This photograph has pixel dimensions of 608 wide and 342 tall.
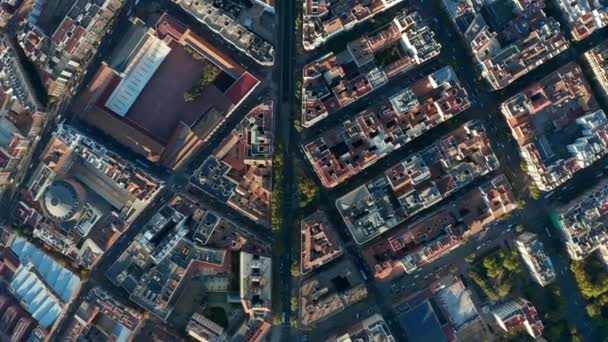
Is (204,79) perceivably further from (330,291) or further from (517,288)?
(517,288)

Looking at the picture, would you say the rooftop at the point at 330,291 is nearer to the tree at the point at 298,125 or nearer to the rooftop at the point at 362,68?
the tree at the point at 298,125

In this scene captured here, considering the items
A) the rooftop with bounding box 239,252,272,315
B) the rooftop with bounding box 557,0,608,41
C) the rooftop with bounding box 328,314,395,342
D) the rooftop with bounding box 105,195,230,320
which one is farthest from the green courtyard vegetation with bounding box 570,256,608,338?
the rooftop with bounding box 105,195,230,320

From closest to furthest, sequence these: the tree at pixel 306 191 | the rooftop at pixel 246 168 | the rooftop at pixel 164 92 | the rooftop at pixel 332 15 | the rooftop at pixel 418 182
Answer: the rooftop at pixel 332 15, the rooftop at pixel 418 182, the rooftop at pixel 246 168, the tree at pixel 306 191, the rooftop at pixel 164 92

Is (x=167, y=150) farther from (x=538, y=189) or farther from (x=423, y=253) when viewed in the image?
(x=538, y=189)

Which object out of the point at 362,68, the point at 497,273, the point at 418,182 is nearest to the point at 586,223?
the point at 497,273

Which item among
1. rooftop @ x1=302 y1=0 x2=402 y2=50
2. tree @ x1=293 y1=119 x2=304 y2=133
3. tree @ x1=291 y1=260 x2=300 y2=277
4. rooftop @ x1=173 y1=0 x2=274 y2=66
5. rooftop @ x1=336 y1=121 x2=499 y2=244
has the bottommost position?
tree @ x1=291 y1=260 x2=300 y2=277

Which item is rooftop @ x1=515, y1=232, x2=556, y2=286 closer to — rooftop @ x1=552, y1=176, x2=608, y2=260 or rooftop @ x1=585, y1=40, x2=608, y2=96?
rooftop @ x1=552, y1=176, x2=608, y2=260

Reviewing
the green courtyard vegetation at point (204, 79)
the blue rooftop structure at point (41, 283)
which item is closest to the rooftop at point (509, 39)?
the green courtyard vegetation at point (204, 79)
